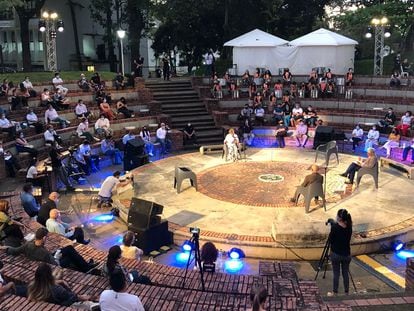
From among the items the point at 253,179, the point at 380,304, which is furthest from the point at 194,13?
the point at 380,304

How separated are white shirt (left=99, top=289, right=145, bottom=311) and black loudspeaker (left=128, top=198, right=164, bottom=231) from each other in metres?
5.03

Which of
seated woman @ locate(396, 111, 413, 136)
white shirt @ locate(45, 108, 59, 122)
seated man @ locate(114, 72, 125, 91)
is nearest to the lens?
seated woman @ locate(396, 111, 413, 136)

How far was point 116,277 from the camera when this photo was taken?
5863mm

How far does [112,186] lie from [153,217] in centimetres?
344

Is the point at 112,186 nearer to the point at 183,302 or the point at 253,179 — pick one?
the point at 253,179

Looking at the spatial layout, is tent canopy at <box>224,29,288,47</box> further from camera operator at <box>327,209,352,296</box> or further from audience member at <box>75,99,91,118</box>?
camera operator at <box>327,209,352,296</box>

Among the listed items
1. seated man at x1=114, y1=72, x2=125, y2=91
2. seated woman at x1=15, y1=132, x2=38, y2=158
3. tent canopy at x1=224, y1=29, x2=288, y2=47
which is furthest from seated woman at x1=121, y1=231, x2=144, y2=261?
tent canopy at x1=224, y1=29, x2=288, y2=47

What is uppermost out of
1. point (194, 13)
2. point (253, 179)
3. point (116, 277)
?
point (194, 13)

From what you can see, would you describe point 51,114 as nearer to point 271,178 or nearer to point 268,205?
point 271,178

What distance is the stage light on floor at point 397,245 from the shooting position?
11055 mm

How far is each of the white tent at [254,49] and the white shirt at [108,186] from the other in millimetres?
17231

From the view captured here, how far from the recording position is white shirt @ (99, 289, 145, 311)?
19.1 feet

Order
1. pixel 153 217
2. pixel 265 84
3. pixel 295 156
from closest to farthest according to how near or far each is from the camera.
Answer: pixel 153 217, pixel 295 156, pixel 265 84

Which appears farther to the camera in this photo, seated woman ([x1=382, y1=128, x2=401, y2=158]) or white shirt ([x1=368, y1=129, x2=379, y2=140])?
white shirt ([x1=368, y1=129, x2=379, y2=140])
